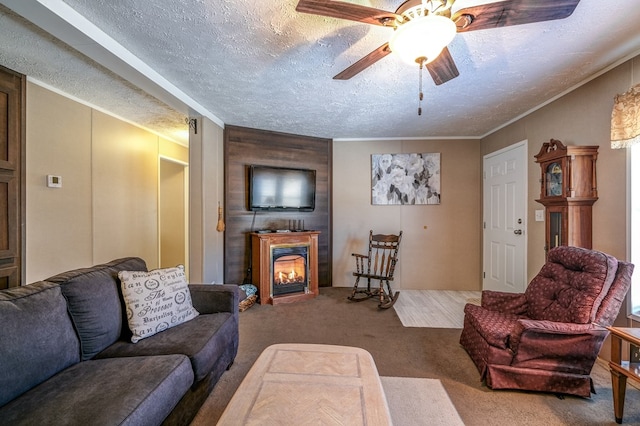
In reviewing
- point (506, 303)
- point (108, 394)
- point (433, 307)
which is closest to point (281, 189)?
point (433, 307)

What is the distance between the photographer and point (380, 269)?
13.5ft

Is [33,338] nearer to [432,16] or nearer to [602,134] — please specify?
[432,16]

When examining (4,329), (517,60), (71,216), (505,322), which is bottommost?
(505,322)

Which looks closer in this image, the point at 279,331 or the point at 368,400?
the point at 368,400

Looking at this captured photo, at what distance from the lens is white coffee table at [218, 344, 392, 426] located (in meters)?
1.07

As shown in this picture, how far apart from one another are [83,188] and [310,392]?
3.39 metres

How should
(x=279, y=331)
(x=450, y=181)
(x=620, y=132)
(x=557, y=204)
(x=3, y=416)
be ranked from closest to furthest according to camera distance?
(x=3, y=416) < (x=620, y=132) < (x=557, y=204) < (x=279, y=331) < (x=450, y=181)

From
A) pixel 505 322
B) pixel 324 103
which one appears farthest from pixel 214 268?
pixel 505 322

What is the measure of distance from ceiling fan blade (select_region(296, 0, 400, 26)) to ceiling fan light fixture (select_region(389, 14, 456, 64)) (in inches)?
4.0

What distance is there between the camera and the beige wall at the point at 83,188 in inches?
102

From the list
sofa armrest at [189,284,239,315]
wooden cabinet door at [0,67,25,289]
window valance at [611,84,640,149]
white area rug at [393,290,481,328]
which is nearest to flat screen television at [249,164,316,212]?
sofa armrest at [189,284,239,315]

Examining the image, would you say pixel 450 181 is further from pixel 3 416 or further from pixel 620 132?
pixel 3 416

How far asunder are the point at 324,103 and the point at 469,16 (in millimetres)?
1831

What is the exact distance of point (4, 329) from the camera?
45.7 inches
